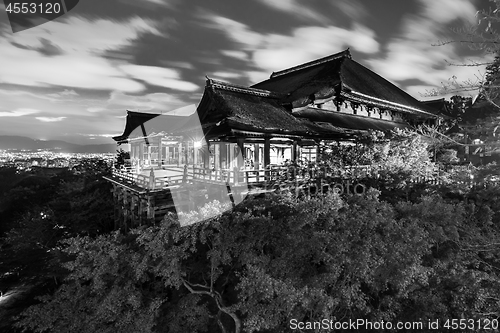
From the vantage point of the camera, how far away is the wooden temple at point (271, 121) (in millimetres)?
13641

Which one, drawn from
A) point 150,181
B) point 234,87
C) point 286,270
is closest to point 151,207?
point 150,181

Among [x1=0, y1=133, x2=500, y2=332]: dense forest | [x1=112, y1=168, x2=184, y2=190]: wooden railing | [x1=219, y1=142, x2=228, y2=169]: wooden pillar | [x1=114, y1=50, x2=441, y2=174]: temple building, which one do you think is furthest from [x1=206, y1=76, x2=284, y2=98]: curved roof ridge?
[x1=0, y1=133, x2=500, y2=332]: dense forest

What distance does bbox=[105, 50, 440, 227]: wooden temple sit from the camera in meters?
13.6

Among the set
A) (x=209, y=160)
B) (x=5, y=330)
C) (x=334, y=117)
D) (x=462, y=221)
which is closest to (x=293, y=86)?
(x=334, y=117)

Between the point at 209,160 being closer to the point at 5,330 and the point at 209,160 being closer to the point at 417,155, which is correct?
the point at 417,155

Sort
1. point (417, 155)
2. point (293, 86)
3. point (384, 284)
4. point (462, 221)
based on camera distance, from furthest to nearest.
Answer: point (293, 86), point (417, 155), point (462, 221), point (384, 284)

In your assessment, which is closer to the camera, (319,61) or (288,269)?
(288,269)

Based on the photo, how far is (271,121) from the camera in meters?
14.4

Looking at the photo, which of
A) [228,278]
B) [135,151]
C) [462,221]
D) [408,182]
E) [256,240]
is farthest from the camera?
[135,151]

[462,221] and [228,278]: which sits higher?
[462,221]

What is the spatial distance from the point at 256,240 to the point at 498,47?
9516 mm

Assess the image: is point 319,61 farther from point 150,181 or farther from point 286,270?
point 286,270

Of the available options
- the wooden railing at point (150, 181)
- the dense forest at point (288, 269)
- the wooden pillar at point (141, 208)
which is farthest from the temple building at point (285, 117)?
the dense forest at point (288, 269)

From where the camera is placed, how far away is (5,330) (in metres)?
15.1
